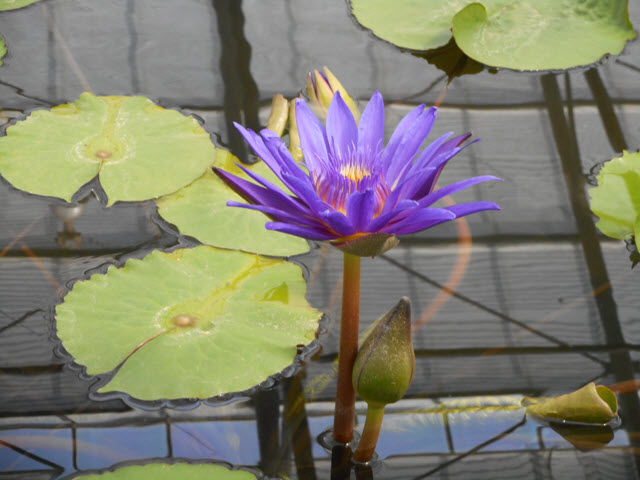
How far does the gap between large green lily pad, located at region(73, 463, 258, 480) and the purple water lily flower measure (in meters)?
0.45

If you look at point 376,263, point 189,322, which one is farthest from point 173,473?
point 376,263

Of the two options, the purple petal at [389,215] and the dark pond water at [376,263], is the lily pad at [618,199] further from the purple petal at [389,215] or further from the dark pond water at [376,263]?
the purple petal at [389,215]

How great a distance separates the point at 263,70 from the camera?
2.33 m

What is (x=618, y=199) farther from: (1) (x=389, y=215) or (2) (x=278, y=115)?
(1) (x=389, y=215)

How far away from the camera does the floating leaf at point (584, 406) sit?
1335mm

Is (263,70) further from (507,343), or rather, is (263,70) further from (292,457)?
(292,457)

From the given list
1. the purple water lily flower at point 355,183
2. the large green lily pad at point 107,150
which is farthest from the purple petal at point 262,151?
the large green lily pad at point 107,150

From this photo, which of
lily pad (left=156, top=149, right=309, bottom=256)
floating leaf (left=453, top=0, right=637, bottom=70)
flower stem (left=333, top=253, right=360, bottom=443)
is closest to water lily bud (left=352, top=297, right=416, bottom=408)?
flower stem (left=333, top=253, right=360, bottom=443)

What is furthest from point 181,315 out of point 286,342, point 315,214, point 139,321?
point 315,214

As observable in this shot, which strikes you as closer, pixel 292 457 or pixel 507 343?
pixel 292 457

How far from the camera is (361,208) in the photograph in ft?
3.36

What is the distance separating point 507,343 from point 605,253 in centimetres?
41

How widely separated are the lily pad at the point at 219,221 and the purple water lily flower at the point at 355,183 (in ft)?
1.54

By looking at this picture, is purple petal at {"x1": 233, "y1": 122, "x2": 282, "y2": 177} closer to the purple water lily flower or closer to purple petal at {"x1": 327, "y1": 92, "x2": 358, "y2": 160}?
the purple water lily flower
